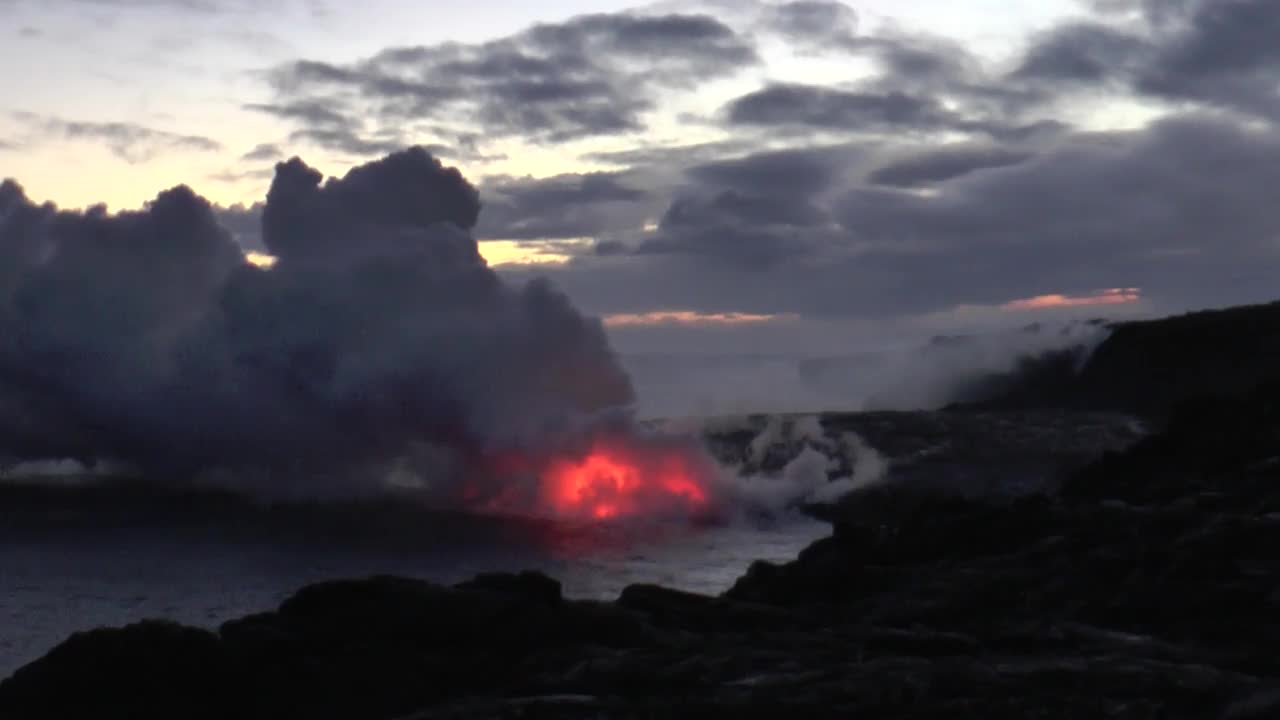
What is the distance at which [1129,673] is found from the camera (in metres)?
A: 27.4

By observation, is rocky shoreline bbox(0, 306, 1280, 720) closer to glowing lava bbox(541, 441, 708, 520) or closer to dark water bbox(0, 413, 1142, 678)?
dark water bbox(0, 413, 1142, 678)

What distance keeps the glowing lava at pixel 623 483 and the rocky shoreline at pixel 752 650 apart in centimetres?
7040

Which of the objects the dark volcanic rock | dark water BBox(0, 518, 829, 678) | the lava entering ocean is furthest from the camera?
the lava entering ocean

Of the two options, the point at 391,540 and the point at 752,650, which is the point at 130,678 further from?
the point at 391,540

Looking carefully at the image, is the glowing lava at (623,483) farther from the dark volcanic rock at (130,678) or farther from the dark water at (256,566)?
the dark volcanic rock at (130,678)

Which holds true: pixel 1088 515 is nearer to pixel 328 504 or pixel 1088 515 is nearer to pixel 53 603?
pixel 53 603

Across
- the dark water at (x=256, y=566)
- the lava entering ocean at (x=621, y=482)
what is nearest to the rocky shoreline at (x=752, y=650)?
the dark water at (x=256, y=566)

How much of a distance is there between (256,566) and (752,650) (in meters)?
61.3

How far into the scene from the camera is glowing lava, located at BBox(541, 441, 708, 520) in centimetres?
11275

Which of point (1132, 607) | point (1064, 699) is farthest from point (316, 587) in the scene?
point (1132, 607)

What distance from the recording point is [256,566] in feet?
285

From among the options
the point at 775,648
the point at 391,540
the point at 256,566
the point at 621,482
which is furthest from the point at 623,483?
the point at 775,648

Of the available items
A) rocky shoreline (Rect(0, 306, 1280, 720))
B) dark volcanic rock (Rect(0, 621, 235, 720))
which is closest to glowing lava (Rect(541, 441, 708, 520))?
rocky shoreline (Rect(0, 306, 1280, 720))

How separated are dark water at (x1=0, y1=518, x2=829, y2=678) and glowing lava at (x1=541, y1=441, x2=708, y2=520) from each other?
906 cm
